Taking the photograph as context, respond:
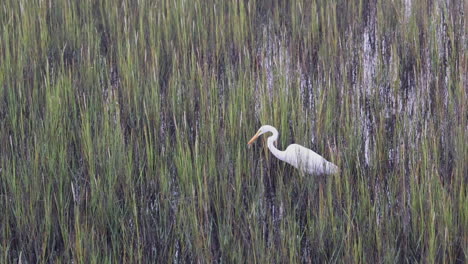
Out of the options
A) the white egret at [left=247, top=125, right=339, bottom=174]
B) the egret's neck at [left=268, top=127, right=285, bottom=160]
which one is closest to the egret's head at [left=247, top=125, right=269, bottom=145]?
the egret's neck at [left=268, top=127, right=285, bottom=160]

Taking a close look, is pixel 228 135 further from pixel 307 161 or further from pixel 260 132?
pixel 307 161

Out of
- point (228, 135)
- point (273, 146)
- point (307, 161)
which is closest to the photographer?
point (307, 161)

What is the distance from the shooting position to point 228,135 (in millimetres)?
3531

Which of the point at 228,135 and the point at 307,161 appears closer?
the point at 307,161

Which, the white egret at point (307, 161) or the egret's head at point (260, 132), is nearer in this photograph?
the white egret at point (307, 161)

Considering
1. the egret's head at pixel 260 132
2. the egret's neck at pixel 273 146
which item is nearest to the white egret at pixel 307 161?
the egret's neck at pixel 273 146

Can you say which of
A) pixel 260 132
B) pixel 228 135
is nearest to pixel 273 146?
pixel 260 132

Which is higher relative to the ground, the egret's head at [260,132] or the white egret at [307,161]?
the egret's head at [260,132]

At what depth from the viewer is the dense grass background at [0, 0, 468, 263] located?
2641 mm

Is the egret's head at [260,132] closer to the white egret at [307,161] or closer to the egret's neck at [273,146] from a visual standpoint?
the egret's neck at [273,146]

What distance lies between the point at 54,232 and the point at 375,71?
2299 millimetres

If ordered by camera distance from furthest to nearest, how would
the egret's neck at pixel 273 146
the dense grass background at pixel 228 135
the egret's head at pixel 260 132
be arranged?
the egret's head at pixel 260 132 < the egret's neck at pixel 273 146 < the dense grass background at pixel 228 135

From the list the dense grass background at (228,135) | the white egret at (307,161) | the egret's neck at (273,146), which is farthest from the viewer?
the egret's neck at (273,146)

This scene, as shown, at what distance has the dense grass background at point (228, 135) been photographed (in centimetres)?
264
